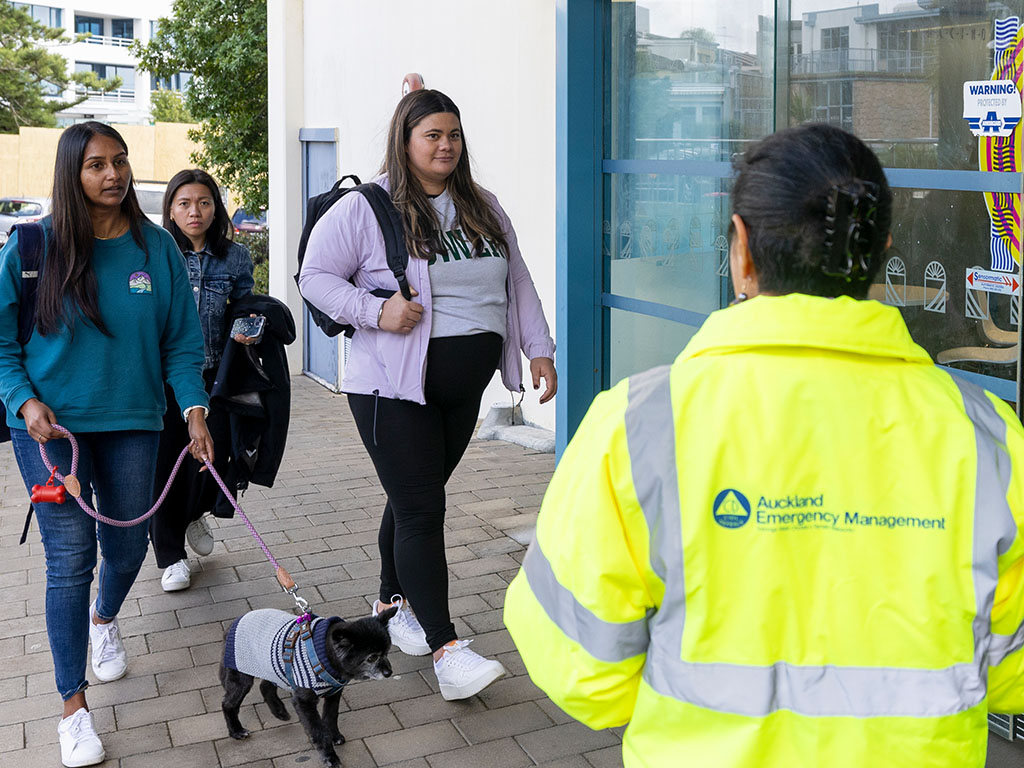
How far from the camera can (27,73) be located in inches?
1599

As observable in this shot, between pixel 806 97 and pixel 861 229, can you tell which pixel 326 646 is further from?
pixel 806 97

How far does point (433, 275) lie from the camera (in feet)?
12.9

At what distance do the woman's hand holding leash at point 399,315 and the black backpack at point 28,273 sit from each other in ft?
3.59

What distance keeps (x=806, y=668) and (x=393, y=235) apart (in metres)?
2.65

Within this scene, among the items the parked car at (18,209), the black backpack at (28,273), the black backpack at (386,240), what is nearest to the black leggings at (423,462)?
the black backpack at (386,240)

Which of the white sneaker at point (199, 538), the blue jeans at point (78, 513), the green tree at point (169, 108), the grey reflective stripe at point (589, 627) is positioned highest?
the green tree at point (169, 108)

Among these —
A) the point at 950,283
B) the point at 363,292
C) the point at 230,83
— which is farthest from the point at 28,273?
the point at 230,83

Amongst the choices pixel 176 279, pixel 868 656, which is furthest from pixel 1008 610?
pixel 176 279

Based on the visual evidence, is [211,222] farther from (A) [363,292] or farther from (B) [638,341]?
(B) [638,341]

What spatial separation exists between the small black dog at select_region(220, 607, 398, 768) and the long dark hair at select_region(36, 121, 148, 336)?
3.70 feet

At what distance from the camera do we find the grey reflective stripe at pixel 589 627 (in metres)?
1.59

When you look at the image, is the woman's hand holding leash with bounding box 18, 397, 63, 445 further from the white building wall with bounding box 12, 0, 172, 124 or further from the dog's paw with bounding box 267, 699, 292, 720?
the white building wall with bounding box 12, 0, 172, 124

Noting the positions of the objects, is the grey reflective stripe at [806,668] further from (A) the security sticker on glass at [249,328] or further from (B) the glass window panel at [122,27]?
(B) the glass window panel at [122,27]

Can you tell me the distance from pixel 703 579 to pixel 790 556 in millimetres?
121
